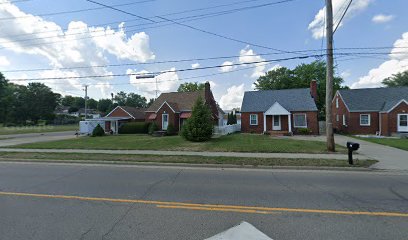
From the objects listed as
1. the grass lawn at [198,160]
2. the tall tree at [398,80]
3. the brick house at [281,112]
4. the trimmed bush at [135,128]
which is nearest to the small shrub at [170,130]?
the trimmed bush at [135,128]

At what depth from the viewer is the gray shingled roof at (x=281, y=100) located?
26.6m

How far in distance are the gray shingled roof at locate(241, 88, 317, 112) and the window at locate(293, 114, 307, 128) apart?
831 millimetres

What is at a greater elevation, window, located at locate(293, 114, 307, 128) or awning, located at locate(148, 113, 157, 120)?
awning, located at locate(148, 113, 157, 120)

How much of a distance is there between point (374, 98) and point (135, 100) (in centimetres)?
10647

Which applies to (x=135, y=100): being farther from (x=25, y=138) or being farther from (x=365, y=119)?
(x=365, y=119)

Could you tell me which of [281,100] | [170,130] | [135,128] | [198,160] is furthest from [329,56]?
[135,128]

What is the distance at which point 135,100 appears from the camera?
117 metres

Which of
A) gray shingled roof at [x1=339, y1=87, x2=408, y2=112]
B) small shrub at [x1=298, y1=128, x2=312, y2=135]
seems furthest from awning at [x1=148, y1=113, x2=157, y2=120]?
gray shingled roof at [x1=339, y1=87, x2=408, y2=112]

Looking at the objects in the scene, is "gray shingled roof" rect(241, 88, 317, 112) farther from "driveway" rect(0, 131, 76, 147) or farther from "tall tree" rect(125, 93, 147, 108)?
"tall tree" rect(125, 93, 147, 108)

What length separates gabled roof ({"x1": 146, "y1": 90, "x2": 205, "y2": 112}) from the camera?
30469 millimetres

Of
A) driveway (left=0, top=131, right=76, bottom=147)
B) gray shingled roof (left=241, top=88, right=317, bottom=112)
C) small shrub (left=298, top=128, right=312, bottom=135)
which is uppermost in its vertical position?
gray shingled roof (left=241, top=88, right=317, bottom=112)

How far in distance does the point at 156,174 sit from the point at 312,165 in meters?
6.13

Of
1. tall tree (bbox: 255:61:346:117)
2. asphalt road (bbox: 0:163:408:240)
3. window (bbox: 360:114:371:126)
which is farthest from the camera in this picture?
tall tree (bbox: 255:61:346:117)

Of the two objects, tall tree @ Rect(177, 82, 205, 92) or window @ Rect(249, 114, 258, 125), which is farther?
tall tree @ Rect(177, 82, 205, 92)
